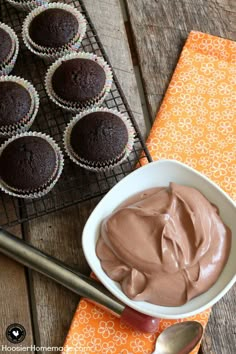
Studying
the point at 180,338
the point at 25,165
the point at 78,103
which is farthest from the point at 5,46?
the point at 180,338

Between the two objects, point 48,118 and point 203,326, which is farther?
point 48,118

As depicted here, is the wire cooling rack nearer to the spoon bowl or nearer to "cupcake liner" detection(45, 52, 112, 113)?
"cupcake liner" detection(45, 52, 112, 113)

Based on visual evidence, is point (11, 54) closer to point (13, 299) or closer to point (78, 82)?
point (78, 82)

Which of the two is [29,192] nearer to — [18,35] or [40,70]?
[40,70]

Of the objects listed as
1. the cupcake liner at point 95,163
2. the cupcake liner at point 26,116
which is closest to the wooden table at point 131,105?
the cupcake liner at point 95,163

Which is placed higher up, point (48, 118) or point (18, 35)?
point (18, 35)

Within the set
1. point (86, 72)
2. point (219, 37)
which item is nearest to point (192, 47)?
point (219, 37)

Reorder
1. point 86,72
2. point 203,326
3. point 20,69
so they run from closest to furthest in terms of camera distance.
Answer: point 203,326
point 86,72
point 20,69

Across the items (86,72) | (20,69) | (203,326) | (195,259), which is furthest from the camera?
(20,69)
